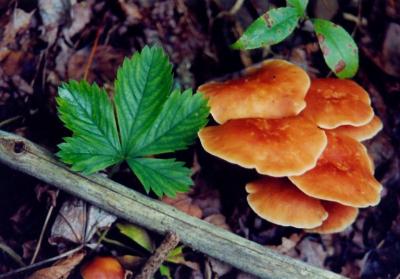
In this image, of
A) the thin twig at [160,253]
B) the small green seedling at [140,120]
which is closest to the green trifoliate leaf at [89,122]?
the small green seedling at [140,120]

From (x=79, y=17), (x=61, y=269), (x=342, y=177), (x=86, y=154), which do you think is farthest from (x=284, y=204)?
(x=79, y=17)

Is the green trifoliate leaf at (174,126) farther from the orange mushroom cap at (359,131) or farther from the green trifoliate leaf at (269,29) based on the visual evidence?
the orange mushroom cap at (359,131)

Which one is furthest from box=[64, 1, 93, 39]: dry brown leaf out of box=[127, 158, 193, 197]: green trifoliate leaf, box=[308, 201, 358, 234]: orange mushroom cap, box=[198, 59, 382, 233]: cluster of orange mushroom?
box=[308, 201, 358, 234]: orange mushroom cap

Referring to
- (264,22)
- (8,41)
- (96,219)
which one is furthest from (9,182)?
(264,22)

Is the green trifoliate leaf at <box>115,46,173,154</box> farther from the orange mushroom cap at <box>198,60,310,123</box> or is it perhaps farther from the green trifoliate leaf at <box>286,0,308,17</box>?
the green trifoliate leaf at <box>286,0,308,17</box>

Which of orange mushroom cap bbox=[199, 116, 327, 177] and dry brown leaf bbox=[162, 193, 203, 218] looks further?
dry brown leaf bbox=[162, 193, 203, 218]

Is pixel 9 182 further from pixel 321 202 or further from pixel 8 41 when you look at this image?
pixel 321 202
